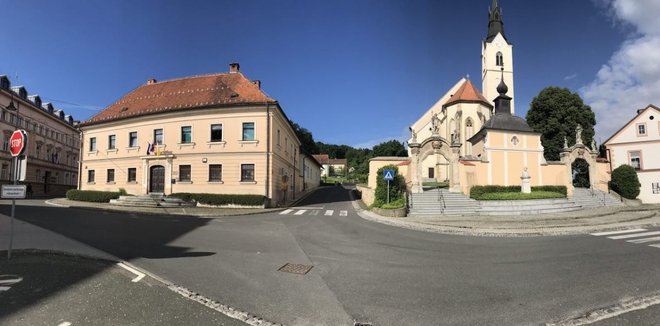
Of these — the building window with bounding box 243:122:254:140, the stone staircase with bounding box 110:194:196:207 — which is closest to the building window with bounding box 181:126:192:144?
the building window with bounding box 243:122:254:140

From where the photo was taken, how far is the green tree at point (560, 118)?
3966 cm

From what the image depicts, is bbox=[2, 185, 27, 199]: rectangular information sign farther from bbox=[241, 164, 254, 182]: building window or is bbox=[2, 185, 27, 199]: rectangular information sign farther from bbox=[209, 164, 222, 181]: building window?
bbox=[209, 164, 222, 181]: building window

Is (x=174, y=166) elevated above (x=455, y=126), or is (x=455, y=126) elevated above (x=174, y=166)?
(x=455, y=126)

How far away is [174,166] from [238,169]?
5.38m

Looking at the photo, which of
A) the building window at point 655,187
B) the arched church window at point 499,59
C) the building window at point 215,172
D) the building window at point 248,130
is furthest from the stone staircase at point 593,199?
the arched church window at point 499,59

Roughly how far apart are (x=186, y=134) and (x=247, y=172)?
6.05 metres

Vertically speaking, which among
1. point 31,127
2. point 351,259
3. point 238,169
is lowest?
point 351,259

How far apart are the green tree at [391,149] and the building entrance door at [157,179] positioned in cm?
6371

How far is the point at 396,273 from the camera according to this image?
6973mm

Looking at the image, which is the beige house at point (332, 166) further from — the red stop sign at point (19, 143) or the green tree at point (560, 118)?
the red stop sign at point (19, 143)

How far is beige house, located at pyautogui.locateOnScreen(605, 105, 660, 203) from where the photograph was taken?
31922 mm

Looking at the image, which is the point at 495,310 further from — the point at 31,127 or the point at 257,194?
the point at 31,127

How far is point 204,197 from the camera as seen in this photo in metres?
24.5

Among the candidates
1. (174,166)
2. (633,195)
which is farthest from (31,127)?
(633,195)
